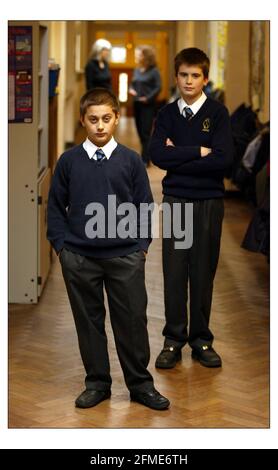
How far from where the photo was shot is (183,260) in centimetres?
503

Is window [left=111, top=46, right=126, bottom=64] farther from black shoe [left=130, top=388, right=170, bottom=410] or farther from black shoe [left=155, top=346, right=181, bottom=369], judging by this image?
black shoe [left=130, top=388, right=170, bottom=410]

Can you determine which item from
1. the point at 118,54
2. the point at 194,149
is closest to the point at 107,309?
the point at 194,149

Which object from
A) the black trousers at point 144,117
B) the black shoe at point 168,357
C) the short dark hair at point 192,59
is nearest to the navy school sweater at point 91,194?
the short dark hair at point 192,59

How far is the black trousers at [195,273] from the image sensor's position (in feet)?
16.2

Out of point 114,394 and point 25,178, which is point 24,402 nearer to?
point 114,394

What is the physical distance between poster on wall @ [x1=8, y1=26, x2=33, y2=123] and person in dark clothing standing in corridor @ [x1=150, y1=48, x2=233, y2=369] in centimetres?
154

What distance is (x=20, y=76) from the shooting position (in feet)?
20.4

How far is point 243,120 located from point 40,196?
427 centimetres

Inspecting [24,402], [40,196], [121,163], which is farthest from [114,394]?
[40,196]

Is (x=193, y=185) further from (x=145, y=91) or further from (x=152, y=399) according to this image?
(x=145, y=91)

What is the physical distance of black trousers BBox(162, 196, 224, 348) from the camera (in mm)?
4941

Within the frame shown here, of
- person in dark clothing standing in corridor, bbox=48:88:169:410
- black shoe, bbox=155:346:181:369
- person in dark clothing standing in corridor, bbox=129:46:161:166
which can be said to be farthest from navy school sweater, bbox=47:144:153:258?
person in dark clothing standing in corridor, bbox=129:46:161:166

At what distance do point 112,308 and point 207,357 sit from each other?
3.12 ft

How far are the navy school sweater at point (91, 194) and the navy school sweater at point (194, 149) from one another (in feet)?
1.88
